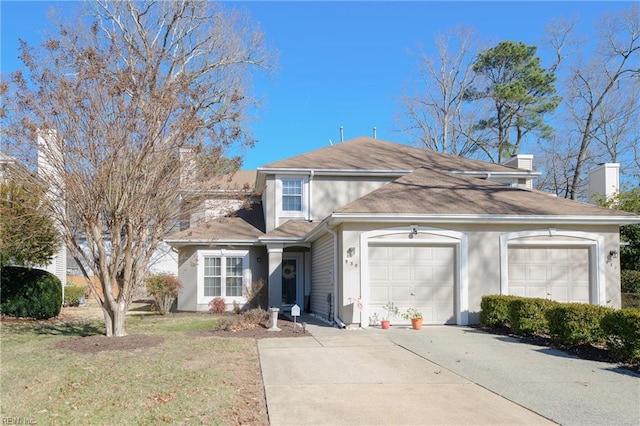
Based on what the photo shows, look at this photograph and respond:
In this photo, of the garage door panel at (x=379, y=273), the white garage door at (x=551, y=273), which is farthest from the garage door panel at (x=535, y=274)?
the garage door panel at (x=379, y=273)

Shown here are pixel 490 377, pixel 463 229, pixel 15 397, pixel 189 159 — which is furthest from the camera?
pixel 463 229

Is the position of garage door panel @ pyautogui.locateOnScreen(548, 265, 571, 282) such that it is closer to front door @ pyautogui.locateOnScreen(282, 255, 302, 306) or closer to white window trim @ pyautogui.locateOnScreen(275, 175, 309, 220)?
white window trim @ pyautogui.locateOnScreen(275, 175, 309, 220)

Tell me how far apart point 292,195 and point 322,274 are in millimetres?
4167

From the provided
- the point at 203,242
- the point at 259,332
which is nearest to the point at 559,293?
the point at 259,332

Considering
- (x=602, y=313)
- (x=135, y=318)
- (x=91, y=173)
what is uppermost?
(x=91, y=173)

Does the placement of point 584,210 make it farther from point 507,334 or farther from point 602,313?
point 602,313

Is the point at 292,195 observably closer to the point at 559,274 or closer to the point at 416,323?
the point at 416,323

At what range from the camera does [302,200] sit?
839 inches

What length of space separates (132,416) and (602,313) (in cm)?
877

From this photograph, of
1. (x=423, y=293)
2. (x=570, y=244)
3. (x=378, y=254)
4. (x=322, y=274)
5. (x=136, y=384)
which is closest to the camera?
(x=136, y=384)

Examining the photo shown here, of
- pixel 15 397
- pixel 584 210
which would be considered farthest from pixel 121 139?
pixel 584 210

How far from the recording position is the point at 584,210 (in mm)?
15680

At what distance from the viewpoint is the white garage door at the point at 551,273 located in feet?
50.5

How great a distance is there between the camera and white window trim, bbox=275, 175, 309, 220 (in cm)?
2117
